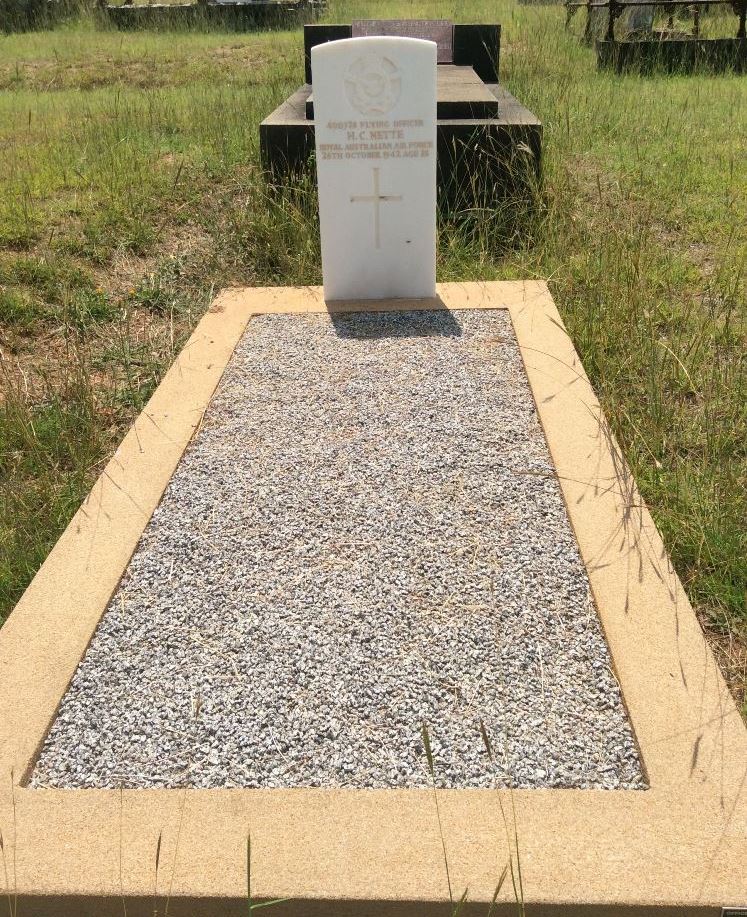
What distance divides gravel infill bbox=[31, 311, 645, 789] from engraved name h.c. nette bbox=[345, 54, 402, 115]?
147 centimetres

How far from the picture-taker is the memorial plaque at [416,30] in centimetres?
696

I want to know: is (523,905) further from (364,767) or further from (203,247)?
(203,247)

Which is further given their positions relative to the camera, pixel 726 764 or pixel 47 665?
pixel 47 665

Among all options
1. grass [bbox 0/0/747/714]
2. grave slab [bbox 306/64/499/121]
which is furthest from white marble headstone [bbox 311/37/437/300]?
grave slab [bbox 306/64/499/121]

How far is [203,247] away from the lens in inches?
215

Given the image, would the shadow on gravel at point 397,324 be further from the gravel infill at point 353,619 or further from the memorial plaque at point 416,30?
the memorial plaque at point 416,30

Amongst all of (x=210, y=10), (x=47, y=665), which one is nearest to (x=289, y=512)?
(x=47, y=665)

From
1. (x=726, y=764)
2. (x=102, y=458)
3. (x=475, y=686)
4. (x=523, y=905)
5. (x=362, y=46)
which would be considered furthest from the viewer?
(x=362, y=46)

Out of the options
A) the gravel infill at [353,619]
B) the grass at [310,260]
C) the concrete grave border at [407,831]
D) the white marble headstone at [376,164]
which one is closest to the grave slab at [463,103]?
the grass at [310,260]

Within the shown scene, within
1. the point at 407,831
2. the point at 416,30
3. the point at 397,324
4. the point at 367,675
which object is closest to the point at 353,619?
the point at 367,675

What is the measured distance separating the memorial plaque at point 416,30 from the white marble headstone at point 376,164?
271 cm

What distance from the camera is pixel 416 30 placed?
7449 millimetres

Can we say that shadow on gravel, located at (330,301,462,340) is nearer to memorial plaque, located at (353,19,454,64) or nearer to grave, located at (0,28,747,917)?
grave, located at (0,28,747,917)

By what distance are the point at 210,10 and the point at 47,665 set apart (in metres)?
16.0
